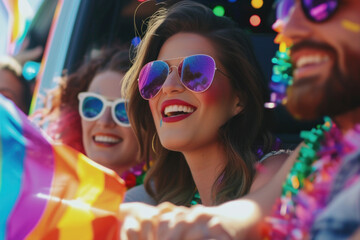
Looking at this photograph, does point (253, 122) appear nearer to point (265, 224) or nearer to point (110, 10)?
point (265, 224)

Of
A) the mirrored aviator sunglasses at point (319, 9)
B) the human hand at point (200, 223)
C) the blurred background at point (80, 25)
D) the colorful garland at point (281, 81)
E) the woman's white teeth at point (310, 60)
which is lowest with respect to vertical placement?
the blurred background at point (80, 25)

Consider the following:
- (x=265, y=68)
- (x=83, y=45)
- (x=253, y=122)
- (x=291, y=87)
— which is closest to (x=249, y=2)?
(x=265, y=68)

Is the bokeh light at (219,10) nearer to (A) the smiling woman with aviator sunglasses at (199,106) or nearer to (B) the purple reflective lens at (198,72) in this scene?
(A) the smiling woman with aviator sunglasses at (199,106)

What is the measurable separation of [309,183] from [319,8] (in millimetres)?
306

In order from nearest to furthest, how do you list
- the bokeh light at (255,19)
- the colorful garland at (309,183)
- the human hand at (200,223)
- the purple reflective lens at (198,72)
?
the colorful garland at (309,183) → the human hand at (200,223) → the purple reflective lens at (198,72) → the bokeh light at (255,19)

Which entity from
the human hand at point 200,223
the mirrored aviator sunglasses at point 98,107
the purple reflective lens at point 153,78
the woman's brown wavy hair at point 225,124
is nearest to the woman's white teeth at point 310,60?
the human hand at point 200,223

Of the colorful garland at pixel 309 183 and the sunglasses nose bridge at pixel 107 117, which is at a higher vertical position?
the colorful garland at pixel 309 183

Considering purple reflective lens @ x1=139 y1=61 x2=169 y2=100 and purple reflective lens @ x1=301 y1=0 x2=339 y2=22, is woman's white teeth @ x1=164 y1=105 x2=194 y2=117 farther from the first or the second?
purple reflective lens @ x1=301 y1=0 x2=339 y2=22

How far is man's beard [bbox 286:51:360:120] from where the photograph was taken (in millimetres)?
992

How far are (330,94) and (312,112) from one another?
46 mm

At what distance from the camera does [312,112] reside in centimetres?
102

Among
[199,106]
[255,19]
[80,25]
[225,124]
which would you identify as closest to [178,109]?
[199,106]

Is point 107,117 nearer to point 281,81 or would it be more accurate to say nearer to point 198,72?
point 198,72

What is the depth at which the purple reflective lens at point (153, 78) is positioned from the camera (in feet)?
6.56
